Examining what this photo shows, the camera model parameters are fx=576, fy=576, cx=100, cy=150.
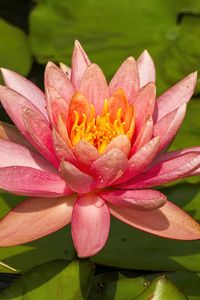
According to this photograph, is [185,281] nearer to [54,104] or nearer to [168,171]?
[168,171]

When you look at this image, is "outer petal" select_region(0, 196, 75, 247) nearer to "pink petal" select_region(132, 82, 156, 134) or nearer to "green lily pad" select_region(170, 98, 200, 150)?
"pink petal" select_region(132, 82, 156, 134)

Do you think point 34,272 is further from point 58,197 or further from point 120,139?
point 120,139

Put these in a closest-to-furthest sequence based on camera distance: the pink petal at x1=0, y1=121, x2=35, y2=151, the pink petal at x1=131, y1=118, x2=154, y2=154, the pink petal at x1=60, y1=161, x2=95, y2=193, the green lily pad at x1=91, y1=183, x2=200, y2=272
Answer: the pink petal at x1=60, y1=161, x2=95, y2=193, the pink petal at x1=131, y1=118, x2=154, y2=154, the pink petal at x1=0, y1=121, x2=35, y2=151, the green lily pad at x1=91, y1=183, x2=200, y2=272

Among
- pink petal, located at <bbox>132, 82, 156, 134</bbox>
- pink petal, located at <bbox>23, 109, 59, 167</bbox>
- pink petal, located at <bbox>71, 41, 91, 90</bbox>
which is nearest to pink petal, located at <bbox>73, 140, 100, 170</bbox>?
pink petal, located at <bbox>23, 109, 59, 167</bbox>

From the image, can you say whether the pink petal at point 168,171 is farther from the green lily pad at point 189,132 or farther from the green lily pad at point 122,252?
the green lily pad at point 189,132

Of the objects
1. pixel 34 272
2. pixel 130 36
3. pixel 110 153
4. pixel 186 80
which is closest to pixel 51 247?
pixel 34 272

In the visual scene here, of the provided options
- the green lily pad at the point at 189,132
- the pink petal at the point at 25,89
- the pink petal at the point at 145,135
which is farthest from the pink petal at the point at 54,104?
the green lily pad at the point at 189,132
